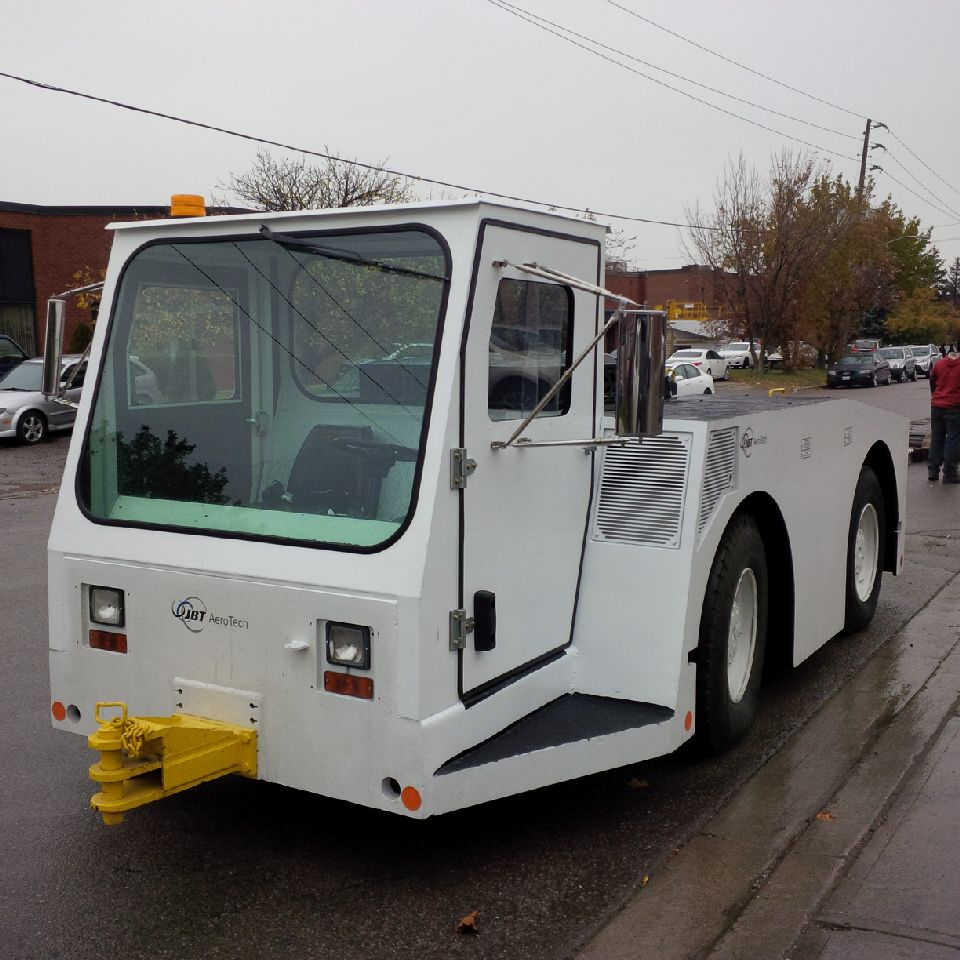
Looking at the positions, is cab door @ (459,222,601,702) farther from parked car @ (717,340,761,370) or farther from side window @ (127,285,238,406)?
parked car @ (717,340,761,370)

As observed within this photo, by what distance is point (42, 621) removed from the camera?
307 inches

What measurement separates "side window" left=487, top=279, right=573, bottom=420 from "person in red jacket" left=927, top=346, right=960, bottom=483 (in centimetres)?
1117

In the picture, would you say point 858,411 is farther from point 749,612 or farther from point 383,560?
point 383,560

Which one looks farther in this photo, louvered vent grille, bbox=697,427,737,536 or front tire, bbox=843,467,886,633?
front tire, bbox=843,467,886,633

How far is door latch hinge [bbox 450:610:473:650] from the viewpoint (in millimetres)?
3836

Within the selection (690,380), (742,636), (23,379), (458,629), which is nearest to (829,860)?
(742,636)

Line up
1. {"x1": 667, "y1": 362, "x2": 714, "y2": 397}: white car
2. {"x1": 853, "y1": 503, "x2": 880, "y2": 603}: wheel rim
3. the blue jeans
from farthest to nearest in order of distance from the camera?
1. {"x1": 667, "y1": 362, "x2": 714, "y2": 397}: white car
2. the blue jeans
3. {"x1": 853, "y1": 503, "x2": 880, "y2": 603}: wheel rim

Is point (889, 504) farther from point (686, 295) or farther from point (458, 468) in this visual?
point (686, 295)

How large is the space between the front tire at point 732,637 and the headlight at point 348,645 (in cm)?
163

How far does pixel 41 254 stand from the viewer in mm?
35062

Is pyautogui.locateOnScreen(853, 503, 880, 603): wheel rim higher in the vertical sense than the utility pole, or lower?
A: lower

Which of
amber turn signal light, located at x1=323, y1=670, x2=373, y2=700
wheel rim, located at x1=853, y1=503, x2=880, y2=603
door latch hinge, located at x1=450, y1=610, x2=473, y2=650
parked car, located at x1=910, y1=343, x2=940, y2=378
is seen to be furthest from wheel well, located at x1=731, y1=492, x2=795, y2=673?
parked car, located at x1=910, y1=343, x2=940, y2=378

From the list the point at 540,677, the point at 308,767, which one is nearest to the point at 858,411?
the point at 540,677

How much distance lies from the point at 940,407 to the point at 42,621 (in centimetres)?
1126
